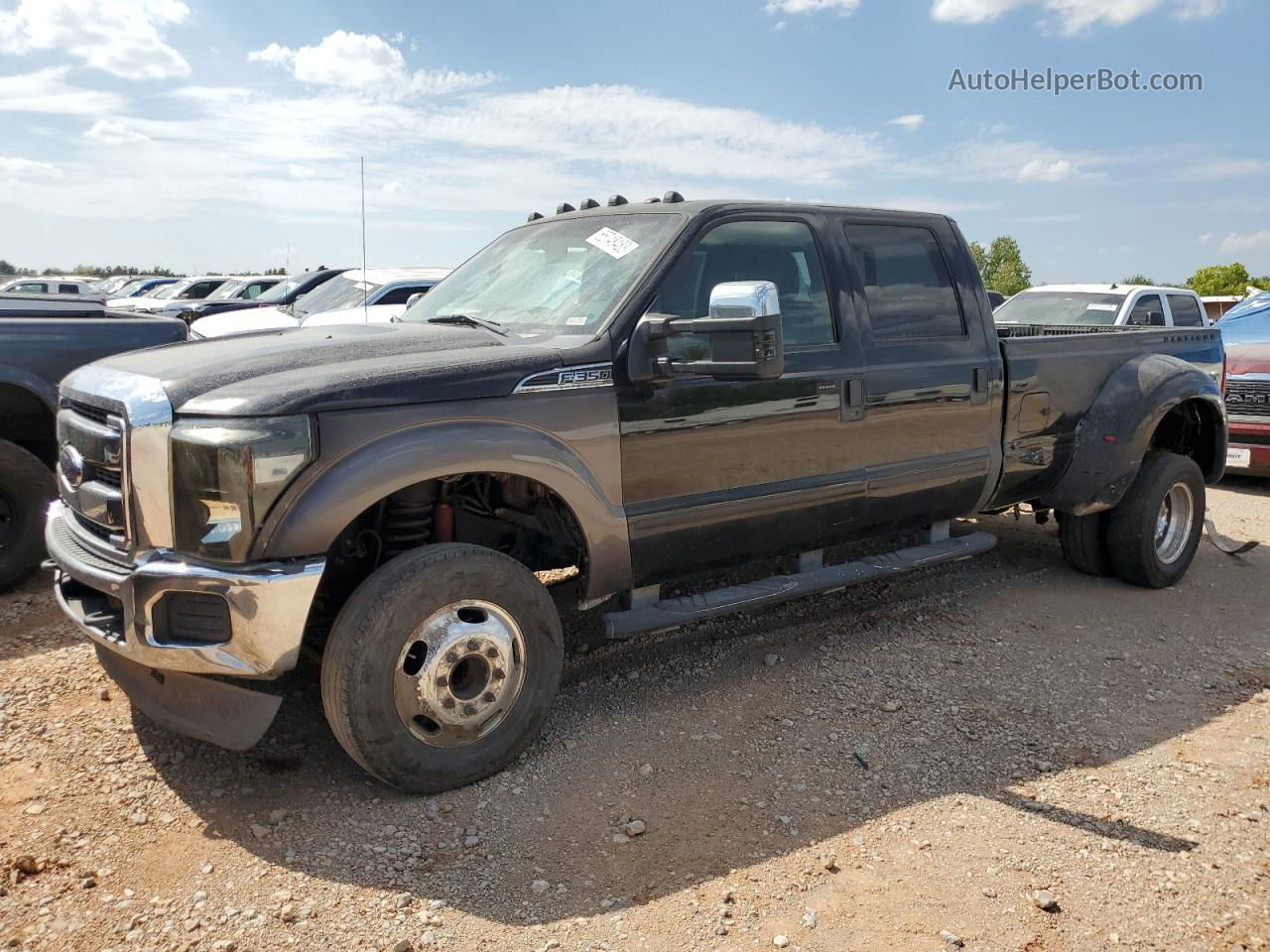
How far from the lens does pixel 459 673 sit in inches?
138

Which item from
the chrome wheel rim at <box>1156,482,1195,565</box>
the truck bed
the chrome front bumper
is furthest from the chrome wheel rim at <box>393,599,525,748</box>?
the chrome wheel rim at <box>1156,482,1195,565</box>

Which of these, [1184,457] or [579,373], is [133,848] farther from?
[1184,457]

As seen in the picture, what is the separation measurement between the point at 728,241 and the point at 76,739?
3125 mm

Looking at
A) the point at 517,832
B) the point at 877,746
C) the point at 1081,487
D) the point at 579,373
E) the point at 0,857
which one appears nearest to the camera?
the point at 0,857

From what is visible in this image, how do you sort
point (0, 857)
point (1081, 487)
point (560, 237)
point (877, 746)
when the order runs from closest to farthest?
point (0, 857), point (877, 746), point (560, 237), point (1081, 487)

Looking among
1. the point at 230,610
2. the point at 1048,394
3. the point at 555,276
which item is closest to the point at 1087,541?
the point at 1048,394

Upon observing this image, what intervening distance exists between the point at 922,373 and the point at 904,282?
1.50ft

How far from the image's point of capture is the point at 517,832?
129 inches

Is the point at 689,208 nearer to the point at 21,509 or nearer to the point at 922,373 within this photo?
the point at 922,373

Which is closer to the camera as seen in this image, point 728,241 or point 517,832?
point 517,832

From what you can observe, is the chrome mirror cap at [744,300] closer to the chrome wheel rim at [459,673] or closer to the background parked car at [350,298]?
the chrome wheel rim at [459,673]

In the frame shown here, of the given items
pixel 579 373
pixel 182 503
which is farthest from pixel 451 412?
pixel 182 503

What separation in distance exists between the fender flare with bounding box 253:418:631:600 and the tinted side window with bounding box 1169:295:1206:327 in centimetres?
958

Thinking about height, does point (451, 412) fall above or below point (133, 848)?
above
